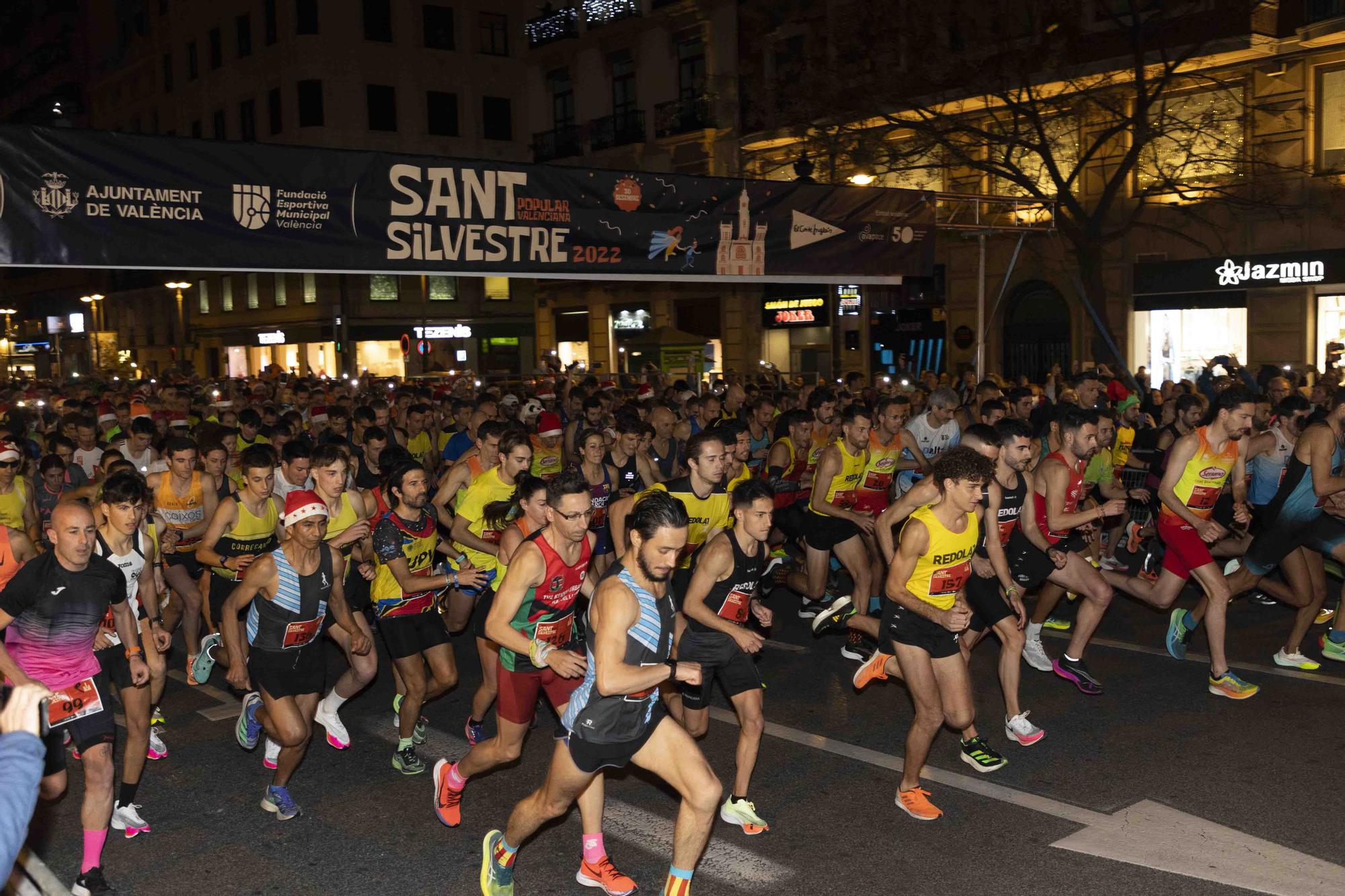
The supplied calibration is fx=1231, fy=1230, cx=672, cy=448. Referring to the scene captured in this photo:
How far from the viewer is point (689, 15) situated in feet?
113

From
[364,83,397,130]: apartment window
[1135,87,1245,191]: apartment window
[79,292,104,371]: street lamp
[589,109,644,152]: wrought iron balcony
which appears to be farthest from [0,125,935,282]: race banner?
[79,292,104,371]: street lamp

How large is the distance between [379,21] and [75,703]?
→ 44.7m

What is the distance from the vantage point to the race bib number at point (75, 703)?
5.53 metres

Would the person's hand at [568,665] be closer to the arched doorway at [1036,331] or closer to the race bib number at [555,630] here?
the race bib number at [555,630]

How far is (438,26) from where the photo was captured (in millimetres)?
47844

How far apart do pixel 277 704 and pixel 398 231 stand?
491cm

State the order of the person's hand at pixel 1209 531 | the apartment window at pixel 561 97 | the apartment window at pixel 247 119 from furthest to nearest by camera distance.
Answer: the apartment window at pixel 247 119 < the apartment window at pixel 561 97 < the person's hand at pixel 1209 531

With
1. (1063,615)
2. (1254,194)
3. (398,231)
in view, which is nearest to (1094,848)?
(1063,615)

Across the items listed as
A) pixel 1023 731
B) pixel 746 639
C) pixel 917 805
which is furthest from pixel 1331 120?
pixel 746 639

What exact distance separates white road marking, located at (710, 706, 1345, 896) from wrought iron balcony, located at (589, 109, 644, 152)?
31.9 meters

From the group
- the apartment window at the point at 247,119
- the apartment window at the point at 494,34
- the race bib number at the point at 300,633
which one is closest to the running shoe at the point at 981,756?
the race bib number at the point at 300,633

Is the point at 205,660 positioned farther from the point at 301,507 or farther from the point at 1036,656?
the point at 1036,656

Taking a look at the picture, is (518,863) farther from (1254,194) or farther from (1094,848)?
(1254,194)

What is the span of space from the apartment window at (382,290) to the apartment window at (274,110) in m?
6.47
